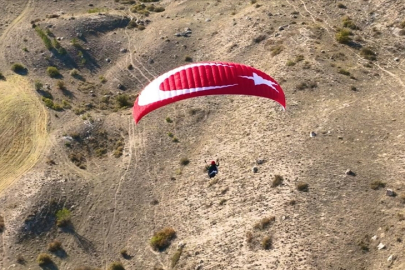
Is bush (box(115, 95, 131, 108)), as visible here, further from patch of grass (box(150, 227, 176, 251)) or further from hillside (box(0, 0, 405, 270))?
patch of grass (box(150, 227, 176, 251))

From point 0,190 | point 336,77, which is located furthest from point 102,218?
point 336,77

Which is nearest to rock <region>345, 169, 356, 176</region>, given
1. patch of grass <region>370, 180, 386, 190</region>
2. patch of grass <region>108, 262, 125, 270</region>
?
patch of grass <region>370, 180, 386, 190</region>

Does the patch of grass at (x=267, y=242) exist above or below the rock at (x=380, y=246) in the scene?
below

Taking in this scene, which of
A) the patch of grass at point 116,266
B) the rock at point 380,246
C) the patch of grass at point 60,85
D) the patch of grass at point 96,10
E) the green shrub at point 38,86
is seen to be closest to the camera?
the rock at point 380,246

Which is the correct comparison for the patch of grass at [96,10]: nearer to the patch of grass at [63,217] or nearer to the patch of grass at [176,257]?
the patch of grass at [63,217]

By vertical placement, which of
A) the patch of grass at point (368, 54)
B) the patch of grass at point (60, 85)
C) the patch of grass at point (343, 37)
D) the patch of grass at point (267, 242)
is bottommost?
the patch of grass at point (368, 54)

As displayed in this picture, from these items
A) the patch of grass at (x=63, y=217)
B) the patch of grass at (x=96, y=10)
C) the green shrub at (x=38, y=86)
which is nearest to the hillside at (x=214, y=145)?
the patch of grass at (x=63, y=217)
